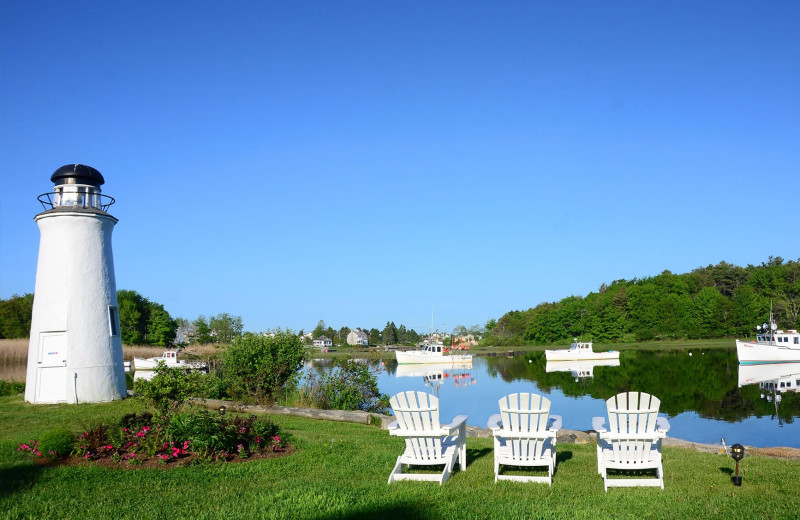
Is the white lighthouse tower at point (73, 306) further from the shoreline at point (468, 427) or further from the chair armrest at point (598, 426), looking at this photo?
the chair armrest at point (598, 426)

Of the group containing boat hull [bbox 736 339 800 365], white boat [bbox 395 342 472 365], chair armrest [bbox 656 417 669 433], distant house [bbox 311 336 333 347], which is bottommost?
distant house [bbox 311 336 333 347]

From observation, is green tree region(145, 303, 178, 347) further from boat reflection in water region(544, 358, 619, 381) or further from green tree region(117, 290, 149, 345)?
boat reflection in water region(544, 358, 619, 381)

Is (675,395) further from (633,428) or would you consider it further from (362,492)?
(362,492)

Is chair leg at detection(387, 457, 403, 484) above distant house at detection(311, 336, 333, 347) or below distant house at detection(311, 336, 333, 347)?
above

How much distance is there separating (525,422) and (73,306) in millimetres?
12020

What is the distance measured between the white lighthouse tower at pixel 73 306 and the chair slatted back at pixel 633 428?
492 inches

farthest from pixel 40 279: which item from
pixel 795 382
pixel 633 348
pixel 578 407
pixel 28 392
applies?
pixel 633 348

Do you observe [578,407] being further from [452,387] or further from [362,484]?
[362,484]


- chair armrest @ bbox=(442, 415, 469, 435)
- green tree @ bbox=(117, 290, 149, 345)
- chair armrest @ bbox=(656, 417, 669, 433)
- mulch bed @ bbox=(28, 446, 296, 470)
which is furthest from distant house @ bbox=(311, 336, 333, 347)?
chair armrest @ bbox=(656, 417, 669, 433)

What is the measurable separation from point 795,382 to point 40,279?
29880 mm

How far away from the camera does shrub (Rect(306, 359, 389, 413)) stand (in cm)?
1341

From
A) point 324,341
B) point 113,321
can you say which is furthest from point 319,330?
point 113,321

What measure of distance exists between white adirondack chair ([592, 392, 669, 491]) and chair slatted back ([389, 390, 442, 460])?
5.67ft

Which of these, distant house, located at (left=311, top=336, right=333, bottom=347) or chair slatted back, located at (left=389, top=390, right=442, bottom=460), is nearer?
chair slatted back, located at (left=389, top=390, right=442, bottom=460)
